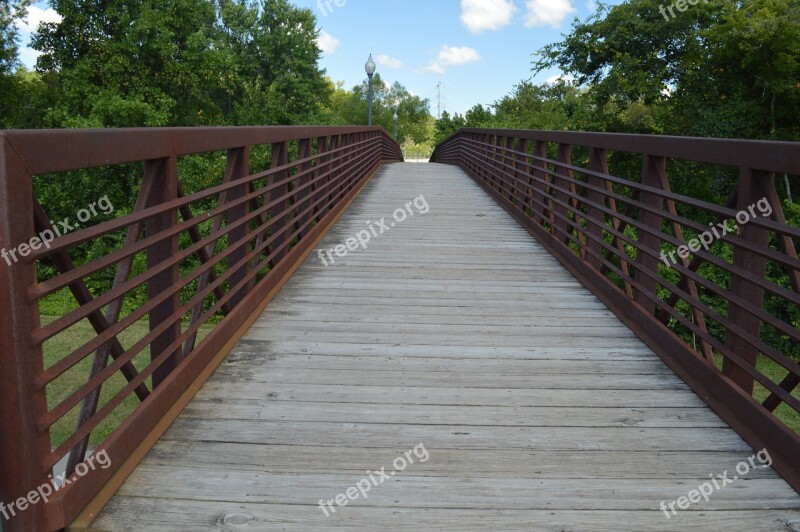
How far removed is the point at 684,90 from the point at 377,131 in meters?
11.7

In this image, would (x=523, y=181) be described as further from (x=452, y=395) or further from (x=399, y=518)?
(x=399, y=518)

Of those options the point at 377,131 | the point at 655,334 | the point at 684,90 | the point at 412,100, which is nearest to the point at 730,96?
the point at 684,90

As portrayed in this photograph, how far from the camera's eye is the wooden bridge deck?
261 centimetres

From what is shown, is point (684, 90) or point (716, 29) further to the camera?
point (684, 90)

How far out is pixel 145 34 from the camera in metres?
28.8

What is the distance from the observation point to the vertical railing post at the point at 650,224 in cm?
463

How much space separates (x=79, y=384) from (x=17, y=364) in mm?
11208

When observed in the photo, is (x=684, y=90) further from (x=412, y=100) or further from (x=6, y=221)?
(x=412, y=100)

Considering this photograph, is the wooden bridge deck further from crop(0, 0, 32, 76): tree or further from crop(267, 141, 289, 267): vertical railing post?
crop(0, 0, 32, 76): tree

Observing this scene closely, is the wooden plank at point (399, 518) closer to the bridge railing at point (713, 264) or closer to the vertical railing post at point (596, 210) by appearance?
the bridge railing at point (713, 264)

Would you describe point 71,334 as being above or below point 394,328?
below

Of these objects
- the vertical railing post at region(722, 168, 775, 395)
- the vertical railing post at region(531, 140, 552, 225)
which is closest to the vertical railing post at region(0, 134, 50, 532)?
the vertical railing post at region(722, 168, 775, 395)

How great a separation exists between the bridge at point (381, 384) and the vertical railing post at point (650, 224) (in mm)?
20

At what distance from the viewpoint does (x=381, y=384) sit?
3.78 m
